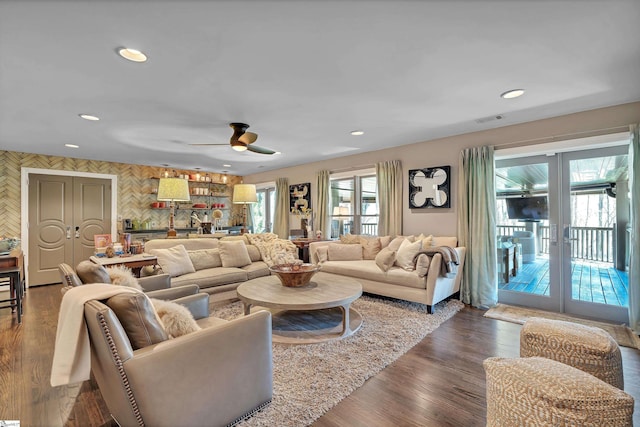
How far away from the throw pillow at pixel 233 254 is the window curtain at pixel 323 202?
6.59 ft

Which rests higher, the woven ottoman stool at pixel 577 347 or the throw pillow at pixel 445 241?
the throw pillow at pixel 445 241

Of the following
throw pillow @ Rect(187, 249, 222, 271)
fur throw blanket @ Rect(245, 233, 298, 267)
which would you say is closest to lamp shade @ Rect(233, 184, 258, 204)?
fur throw blanket @ Rect(245, 233, 298, 267)

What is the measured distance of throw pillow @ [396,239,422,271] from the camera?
390 cm

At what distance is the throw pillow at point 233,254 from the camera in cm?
440

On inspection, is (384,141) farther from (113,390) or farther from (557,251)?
(113,390)

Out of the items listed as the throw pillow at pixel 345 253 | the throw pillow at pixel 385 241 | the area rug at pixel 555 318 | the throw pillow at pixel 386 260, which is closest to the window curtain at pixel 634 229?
the area rug at pixel 555 318

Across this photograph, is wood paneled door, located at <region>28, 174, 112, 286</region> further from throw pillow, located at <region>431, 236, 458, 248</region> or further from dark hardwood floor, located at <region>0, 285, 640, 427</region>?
throw pillow, located at <region>431, 236, 458, 248</region>

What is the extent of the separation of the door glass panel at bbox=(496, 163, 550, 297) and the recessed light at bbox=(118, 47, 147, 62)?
14.5 ft

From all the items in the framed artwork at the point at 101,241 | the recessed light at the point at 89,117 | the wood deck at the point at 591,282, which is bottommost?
the wood deck at the point at 591,282

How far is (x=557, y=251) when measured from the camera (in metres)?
3.71

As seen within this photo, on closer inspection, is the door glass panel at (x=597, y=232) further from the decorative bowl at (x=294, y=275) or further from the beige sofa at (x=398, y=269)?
the decorative bowl at (x=294, y=275)

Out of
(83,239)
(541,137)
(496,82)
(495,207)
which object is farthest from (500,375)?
(83,239)

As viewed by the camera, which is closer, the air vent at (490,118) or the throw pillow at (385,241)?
the air vent at (490,118)

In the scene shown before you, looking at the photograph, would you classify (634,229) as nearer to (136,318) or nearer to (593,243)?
(593,243)
